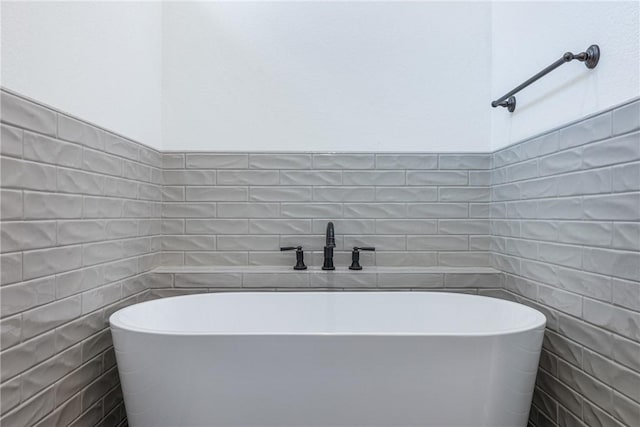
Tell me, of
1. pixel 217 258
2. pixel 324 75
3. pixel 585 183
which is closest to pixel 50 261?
pixel 217 258

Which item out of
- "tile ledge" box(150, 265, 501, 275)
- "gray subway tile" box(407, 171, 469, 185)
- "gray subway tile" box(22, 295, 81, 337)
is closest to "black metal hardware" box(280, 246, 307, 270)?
"tile ledge" box(150, 265, 501, 275)

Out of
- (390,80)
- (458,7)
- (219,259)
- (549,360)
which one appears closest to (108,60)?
(219,259)

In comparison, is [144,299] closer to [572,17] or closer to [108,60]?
[108,60]

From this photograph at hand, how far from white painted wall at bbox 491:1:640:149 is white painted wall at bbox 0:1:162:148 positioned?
6.31 ft

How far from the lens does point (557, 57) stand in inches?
60.6

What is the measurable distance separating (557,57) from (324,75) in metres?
1.15

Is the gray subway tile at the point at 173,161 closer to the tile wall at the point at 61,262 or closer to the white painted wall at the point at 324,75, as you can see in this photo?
the white painted wall at the point at 324,75

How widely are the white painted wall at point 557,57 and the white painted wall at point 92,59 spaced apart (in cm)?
192

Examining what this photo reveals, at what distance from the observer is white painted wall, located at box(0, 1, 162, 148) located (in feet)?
3.75

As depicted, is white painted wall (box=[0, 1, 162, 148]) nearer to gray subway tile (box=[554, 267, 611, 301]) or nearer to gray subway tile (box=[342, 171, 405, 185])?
gray subway tile (box=[342, 171, 405, 185])

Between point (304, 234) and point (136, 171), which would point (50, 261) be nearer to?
point (136, 171)

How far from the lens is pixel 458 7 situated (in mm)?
2117

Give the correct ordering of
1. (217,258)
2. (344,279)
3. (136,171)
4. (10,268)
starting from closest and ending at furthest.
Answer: (10,268), (136,171), (344,279), (217,258)

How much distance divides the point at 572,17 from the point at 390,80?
0.90m
